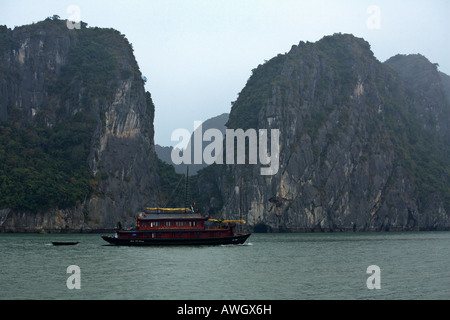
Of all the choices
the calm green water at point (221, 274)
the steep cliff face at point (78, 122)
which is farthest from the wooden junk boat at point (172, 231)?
the steep cliff face at point (78, 122)

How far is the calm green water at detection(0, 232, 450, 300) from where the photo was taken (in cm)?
3519

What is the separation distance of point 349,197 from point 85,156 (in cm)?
5993

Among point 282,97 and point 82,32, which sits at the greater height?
point 82,32

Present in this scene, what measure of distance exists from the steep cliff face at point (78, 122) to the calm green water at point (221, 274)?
54.8 meters

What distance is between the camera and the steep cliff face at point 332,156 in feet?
433

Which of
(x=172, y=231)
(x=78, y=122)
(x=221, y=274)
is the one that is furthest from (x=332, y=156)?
(x=221, y=274)

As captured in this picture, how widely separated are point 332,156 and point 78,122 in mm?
58142

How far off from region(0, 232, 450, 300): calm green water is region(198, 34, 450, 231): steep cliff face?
6582cm

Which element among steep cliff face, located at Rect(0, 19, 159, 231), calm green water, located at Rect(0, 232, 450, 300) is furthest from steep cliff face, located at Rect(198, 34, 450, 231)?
calm green water, located at Rect(0, 232, 450, 300)

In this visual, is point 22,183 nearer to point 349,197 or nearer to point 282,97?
point 282,97

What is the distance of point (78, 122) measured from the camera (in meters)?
132

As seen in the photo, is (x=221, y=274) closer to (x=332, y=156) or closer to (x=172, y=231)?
(x=172, y=231)
